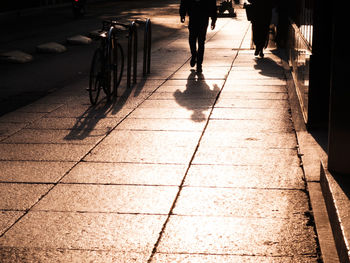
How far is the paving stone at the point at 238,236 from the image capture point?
4.07 meters

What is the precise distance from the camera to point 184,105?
9000mm

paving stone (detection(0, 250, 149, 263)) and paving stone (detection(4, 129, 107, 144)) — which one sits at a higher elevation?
paving stone (detection(0, 250, 149, 263))

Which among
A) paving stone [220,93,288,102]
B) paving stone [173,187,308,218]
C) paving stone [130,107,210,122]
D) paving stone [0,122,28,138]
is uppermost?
paving stone [173,187,308,218]

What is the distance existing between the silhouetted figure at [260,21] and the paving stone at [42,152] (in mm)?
8325

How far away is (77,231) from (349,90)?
2285 millimetres

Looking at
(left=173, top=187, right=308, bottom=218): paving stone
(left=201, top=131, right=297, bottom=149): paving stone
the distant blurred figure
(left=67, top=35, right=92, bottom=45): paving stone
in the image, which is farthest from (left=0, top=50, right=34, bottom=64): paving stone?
the distant blurred figure

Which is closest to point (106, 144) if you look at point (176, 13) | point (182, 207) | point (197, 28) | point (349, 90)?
point (182, 207)

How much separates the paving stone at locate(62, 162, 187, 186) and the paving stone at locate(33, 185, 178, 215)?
145 millimetres

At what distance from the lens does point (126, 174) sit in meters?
5.76

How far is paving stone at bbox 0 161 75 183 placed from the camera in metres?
5.65

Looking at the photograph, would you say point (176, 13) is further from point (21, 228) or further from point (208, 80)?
point (21, 228)

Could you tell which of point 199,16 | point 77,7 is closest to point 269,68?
point 199,16

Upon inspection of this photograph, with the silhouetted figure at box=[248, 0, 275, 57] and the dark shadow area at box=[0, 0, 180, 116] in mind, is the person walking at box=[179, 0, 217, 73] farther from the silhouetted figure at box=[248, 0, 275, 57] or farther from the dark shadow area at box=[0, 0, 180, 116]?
the dark shadow area at box=[0, 0, 180, 116]

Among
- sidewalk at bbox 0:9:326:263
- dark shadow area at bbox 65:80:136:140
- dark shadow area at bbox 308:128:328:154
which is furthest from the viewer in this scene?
dark shadow area at bbox 65:80:136:140
